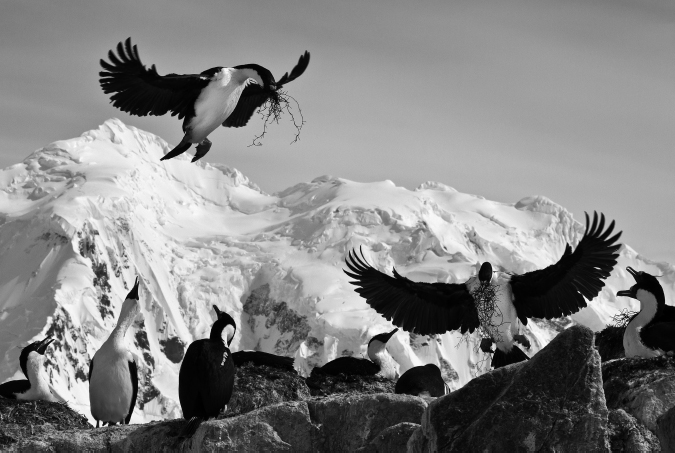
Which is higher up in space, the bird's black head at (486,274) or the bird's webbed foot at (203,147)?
the bird's webbed foot at (203,147)

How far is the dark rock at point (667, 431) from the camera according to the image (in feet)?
38.8

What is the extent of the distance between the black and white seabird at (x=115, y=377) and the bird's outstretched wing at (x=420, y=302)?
4.59m

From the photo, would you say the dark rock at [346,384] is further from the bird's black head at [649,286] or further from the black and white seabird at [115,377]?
the bird's black head at [649,286]

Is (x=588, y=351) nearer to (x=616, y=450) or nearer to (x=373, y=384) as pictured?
(x=616, y=450)

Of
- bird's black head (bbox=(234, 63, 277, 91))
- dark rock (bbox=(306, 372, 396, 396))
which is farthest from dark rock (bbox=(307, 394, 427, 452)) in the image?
dark rock (bbox=(306, 372, 396, 396))

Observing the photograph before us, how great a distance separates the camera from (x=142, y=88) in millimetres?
18000

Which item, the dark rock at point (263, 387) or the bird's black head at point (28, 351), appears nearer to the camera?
the dark rock at point (263, 387)

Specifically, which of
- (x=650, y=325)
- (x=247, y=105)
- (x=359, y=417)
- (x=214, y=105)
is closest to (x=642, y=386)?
(x=650, y=325)

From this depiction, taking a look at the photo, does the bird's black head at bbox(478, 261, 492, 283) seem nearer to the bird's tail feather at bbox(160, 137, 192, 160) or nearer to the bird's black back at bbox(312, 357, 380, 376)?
the bird's black back at bbox(312, 357, 380, 376)

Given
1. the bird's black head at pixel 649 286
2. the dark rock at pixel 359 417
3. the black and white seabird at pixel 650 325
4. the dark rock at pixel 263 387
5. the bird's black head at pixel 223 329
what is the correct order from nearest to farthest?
the dark rock at pixel 359 417, the bird's black head at pixel 223 329, the black and white seabird at pixel 650 325, the bird's black head at pixel 649 286, the dark rock at pixel 263 387

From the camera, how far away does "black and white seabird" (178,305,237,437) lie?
14.6m

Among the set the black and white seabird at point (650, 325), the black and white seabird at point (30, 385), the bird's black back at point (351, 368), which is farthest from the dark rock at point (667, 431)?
the black and white seabird at point (30, 385)

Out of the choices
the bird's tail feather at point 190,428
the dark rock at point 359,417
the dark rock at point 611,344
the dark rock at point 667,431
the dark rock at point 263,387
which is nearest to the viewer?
the dark rock at point 667,431

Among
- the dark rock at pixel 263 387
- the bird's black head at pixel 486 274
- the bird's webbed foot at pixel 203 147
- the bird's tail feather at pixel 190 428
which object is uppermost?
the bird's webbed foot at pixel 203 147
